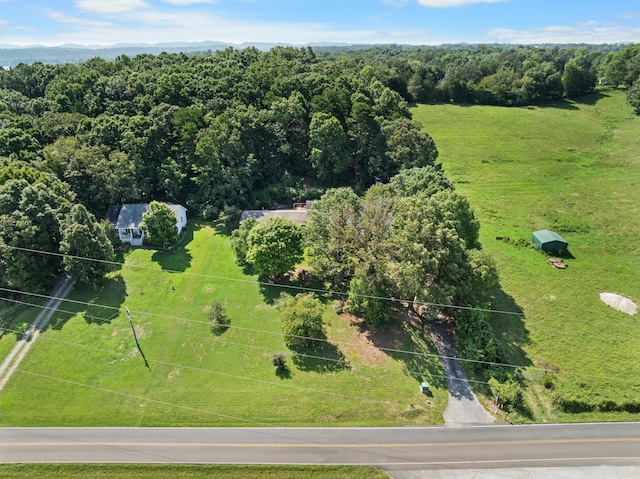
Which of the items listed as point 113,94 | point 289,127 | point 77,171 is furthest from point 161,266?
point 113,94

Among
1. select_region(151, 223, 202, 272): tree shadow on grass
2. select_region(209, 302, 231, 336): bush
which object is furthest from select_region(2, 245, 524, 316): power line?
select_region(209, 302, 231, 336): bush

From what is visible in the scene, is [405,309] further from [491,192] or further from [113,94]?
[113,94]

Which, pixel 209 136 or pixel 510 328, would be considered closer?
pixel 510 328

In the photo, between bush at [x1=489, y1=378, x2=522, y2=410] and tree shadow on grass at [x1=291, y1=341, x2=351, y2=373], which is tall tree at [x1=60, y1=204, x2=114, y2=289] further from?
bush at [x1=489, y1=378, x2=522, y2=410]

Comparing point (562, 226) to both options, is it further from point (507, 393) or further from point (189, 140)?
point (189, 140)

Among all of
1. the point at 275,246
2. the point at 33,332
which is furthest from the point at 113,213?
the point at 275,246

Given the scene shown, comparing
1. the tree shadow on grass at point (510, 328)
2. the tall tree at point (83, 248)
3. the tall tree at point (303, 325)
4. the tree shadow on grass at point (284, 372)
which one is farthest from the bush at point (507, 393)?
the tall tree at point (83, 248)

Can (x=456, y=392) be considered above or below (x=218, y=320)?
below
